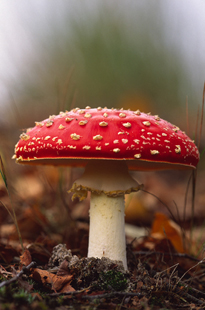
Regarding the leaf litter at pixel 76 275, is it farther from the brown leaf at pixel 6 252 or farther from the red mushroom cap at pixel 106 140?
the red mushroom cap at pixel 106 140

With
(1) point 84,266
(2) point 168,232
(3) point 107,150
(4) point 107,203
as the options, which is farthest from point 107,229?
(2) point 168,232

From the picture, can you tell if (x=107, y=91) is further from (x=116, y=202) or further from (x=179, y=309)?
(x=179, y=309)

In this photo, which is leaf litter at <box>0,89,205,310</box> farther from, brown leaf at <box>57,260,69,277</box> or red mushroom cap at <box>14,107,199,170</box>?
red mushroom cap at <box>14,107,199,170</box>

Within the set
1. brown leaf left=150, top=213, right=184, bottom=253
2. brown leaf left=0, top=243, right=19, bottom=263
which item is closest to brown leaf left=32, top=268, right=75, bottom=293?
brown leaf left=0, top=243, right=19, bottom=263

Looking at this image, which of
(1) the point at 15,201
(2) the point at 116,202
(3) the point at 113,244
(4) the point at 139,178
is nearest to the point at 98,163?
(2) the point at 116,202

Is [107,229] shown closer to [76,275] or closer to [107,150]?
[76,275]

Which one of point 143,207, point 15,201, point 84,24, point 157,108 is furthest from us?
point 157,108

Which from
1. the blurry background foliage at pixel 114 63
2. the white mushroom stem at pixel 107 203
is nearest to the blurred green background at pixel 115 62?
the blurry background foliage at pixel 114 63

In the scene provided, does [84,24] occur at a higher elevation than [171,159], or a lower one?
higher
